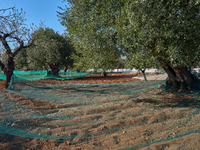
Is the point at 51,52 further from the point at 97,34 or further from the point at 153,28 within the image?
the point at 153,28

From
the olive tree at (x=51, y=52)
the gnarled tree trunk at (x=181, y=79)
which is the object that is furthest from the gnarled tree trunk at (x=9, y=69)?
the gnarled tree trunk at (x=181, y=79)

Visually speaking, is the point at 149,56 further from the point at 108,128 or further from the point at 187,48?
the point at 108,128

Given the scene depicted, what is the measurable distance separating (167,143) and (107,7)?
580 centimetres

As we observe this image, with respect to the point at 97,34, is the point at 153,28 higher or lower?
lower

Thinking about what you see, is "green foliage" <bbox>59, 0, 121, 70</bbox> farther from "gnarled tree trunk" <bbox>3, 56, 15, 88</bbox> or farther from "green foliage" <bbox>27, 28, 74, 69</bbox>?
"green foliage" <bbox>27, 28, 74, 69</bbox>

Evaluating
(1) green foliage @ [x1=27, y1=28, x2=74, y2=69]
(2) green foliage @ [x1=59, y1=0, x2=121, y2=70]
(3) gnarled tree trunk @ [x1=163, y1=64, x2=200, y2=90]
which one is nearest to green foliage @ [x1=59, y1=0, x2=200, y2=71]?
(2) green foliage @ [x1=59, y1=0, x2=121, y2=70]

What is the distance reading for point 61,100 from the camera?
23.4 feet

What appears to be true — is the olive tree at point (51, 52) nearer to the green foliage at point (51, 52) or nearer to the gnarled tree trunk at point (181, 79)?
the green foliage at point (51, 52)

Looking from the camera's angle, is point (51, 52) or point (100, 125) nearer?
point (100, 125)

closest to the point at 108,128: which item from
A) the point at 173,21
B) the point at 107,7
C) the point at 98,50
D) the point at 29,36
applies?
the point at 98,50

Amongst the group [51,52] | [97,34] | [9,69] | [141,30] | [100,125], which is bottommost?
[100,125]

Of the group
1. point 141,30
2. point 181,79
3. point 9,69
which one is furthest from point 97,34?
point 9,69

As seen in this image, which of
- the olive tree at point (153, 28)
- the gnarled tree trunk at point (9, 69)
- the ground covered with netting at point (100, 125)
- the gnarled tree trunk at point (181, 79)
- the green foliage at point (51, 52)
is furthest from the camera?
the green foliage at point (51, 52)

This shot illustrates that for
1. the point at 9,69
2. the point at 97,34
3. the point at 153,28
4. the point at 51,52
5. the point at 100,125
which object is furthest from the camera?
the point at 51,52
